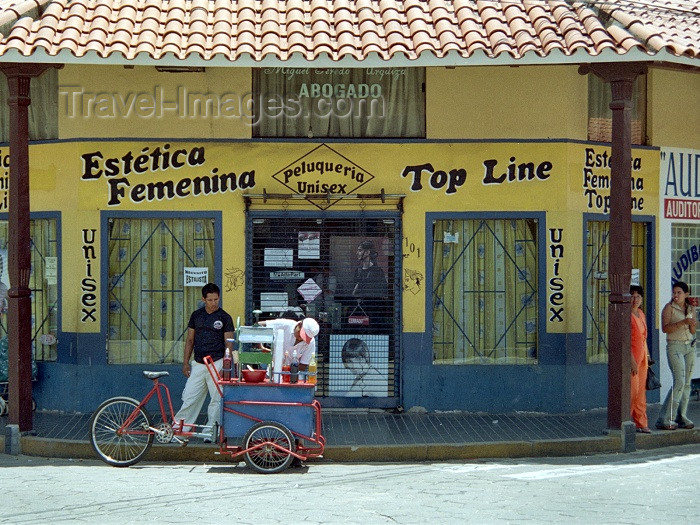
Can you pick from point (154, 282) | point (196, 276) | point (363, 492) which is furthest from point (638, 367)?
point (154, 282)

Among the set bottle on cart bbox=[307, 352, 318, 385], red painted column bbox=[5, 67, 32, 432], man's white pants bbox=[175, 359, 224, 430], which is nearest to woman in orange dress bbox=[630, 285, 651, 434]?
bottle on cart bbox=[307, 352, 318, 385]

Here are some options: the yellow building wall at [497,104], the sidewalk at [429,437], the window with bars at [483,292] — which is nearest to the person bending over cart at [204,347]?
the sidewalk at [429,437]

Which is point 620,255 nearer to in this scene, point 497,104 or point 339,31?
point 497,104

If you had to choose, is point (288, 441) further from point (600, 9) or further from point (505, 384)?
point (600, 9)

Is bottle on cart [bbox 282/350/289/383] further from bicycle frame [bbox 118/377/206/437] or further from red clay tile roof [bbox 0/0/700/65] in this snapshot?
red clay tile roof [bbox 0/0/700/65]

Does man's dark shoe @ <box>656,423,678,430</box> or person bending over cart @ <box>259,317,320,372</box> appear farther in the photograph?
man's dark shoe @ <box>656,423,678,430</box>

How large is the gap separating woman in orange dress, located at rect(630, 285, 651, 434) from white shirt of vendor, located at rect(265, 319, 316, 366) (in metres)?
3.83

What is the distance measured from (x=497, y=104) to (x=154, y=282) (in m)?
4.96

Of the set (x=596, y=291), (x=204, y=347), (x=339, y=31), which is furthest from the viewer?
(x=596, y=291)

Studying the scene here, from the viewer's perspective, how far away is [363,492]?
894cm

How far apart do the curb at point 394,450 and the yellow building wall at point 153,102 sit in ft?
13.6

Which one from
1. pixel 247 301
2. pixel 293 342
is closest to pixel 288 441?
pixel 293 342

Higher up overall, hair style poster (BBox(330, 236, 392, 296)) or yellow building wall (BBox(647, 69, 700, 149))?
yellow building wall (BBox(647, 69, 700, 149))

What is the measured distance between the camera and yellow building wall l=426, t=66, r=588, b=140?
13.2 metres
